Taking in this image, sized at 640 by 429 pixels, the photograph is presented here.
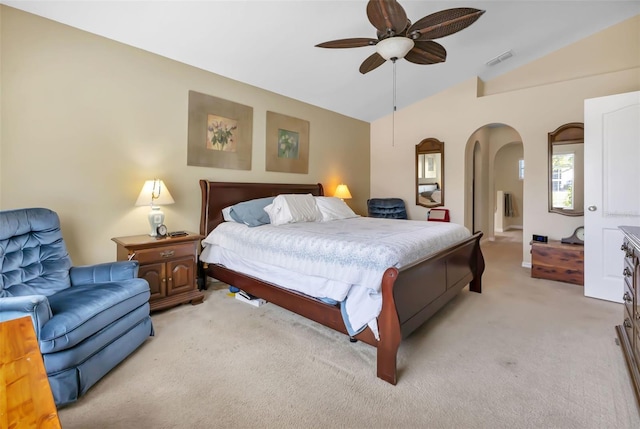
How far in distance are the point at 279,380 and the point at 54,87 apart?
120 inches

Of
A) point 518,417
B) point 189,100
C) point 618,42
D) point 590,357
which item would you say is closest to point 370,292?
point 518,417

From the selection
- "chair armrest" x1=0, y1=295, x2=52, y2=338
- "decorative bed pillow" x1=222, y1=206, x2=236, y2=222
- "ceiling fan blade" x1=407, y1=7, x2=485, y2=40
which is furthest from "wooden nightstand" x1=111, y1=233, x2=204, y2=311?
"ceiling fan blade" x1=407, y1=7, x2=485, y2=40

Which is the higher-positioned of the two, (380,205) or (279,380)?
(380,205)

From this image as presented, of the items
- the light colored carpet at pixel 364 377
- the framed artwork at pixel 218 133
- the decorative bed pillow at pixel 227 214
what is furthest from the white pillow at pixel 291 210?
the light colored carpet at pixel 364 377

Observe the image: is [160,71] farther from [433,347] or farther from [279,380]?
[433,347]

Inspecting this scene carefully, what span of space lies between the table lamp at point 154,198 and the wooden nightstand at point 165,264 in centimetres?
15

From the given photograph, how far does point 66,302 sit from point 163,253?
996 millimetres

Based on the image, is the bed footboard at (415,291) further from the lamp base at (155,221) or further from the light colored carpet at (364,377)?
the lamp base at (155,221)

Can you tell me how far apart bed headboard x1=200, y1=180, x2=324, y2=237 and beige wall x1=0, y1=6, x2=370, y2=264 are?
123mm

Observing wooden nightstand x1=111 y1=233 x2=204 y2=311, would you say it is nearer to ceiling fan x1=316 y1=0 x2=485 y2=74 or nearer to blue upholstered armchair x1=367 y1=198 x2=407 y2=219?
ceiling fan x1=316 y1=0 x2=485 y2=74

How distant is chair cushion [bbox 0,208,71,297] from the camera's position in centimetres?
196

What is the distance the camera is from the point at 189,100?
134 inches

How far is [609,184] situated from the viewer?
3.03 metres

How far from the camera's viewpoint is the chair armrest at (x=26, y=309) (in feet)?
4.77
